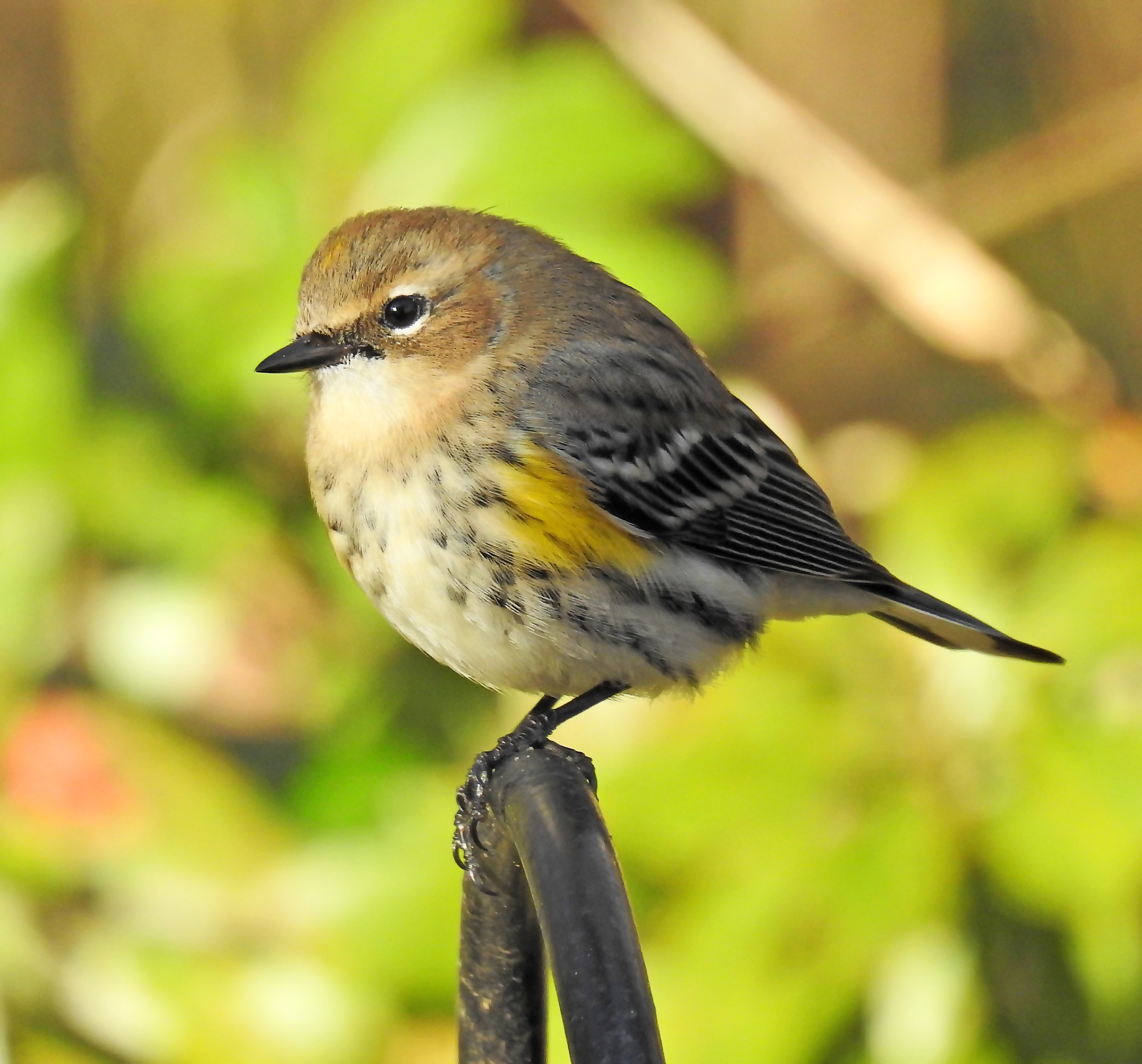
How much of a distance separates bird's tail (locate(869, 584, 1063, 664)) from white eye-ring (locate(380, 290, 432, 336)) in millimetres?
575

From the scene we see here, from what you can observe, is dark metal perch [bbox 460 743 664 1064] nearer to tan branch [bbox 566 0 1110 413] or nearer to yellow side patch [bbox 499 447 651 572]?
yellow side patch [bbox 499 447 651 572]

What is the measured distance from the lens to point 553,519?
3.91 feet

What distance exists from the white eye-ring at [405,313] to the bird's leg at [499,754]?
37 centimetres

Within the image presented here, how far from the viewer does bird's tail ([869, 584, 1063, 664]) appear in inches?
56.9

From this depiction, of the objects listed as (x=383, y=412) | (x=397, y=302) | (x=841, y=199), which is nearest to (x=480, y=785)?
(x=383, y=412)

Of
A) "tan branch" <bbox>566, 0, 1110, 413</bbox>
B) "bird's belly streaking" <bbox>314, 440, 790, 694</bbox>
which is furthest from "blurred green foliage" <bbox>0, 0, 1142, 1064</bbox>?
"bird's belly streaking" <bbox>314, 440, 790, 694</bbox>

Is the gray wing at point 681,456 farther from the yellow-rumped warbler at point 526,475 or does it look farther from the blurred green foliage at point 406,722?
the blurred green foliage at point 406,722

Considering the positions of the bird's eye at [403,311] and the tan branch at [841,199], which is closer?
the bird's eye at [403,311]

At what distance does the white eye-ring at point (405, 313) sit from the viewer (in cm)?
129

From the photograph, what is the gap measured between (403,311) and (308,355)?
0.34ft

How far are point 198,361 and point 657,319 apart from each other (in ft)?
1.95

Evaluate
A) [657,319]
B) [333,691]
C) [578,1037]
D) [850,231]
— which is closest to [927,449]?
[850,231]

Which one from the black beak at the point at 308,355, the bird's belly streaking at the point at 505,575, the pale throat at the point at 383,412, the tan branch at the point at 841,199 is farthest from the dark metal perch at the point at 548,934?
the tan branch at the point at 841,199

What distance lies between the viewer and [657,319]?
1.50 metres
